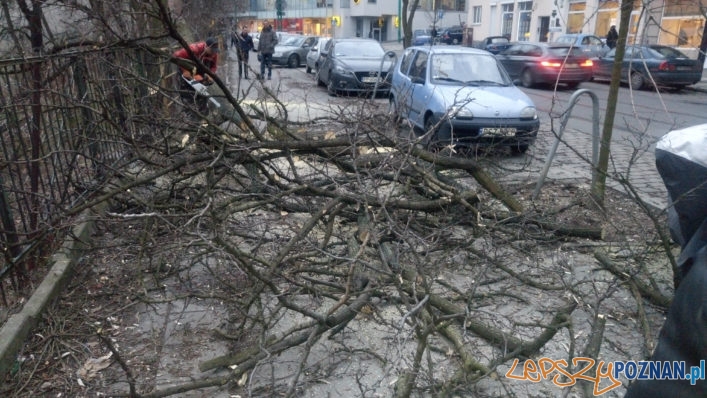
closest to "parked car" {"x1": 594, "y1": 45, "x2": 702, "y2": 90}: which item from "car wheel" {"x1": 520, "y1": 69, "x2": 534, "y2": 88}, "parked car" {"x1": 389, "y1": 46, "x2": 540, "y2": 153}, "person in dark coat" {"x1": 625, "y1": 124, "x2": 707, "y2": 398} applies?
"car wheel" {"x1": 520, "y1": 69, "x2": 534, "y2": 88}

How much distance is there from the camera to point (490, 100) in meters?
8.38

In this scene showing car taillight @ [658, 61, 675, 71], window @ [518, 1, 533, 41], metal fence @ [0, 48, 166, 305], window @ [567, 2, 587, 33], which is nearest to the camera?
metal fence @ [0, 48, 166, 305]

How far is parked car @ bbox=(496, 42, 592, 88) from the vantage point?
1739cm

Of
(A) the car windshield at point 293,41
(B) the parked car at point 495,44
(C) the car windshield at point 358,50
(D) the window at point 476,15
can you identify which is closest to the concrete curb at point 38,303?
(C) the car windshield at point 358,50

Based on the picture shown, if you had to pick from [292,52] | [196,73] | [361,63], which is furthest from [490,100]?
[292,52]

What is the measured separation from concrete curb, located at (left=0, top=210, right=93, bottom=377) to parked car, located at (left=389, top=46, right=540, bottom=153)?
181 inches

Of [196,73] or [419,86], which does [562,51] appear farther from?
[196,73]

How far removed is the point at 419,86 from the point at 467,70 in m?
0.96

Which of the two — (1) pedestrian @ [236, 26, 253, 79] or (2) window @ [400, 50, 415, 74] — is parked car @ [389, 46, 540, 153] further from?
(1) pedestrian @ [236, 26, 253, 79]

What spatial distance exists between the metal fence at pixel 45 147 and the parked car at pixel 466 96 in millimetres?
3942

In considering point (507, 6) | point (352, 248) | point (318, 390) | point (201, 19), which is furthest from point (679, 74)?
point (507, 6)

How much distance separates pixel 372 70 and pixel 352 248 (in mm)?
11221

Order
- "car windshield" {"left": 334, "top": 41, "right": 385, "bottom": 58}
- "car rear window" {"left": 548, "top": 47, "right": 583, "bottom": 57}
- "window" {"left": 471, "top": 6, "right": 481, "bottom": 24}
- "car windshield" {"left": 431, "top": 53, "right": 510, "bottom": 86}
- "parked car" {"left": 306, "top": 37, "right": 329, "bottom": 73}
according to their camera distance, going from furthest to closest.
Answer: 1. "window" {"left": 471, "top": 6, "right": 481, "bottom": 24}
2. "parked car" {"left": 306, "top": 37, "right": 329, "bottom": 73}
3. "car rear window" {"left": 548, "top": 47, "right": 583, "bottom": 57}
4. "car windshield" {"left": 334, "top": 41, "right": 385, "bottom": 58}
5. "car windshield" {"left": 431, "top": 53, "right": 510, "bottom": 86}

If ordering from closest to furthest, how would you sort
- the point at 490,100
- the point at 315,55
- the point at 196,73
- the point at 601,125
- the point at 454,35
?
the point at 196,73, the point at 490,100, the point at 601,125, the point at 315,55, the point at 454,35
